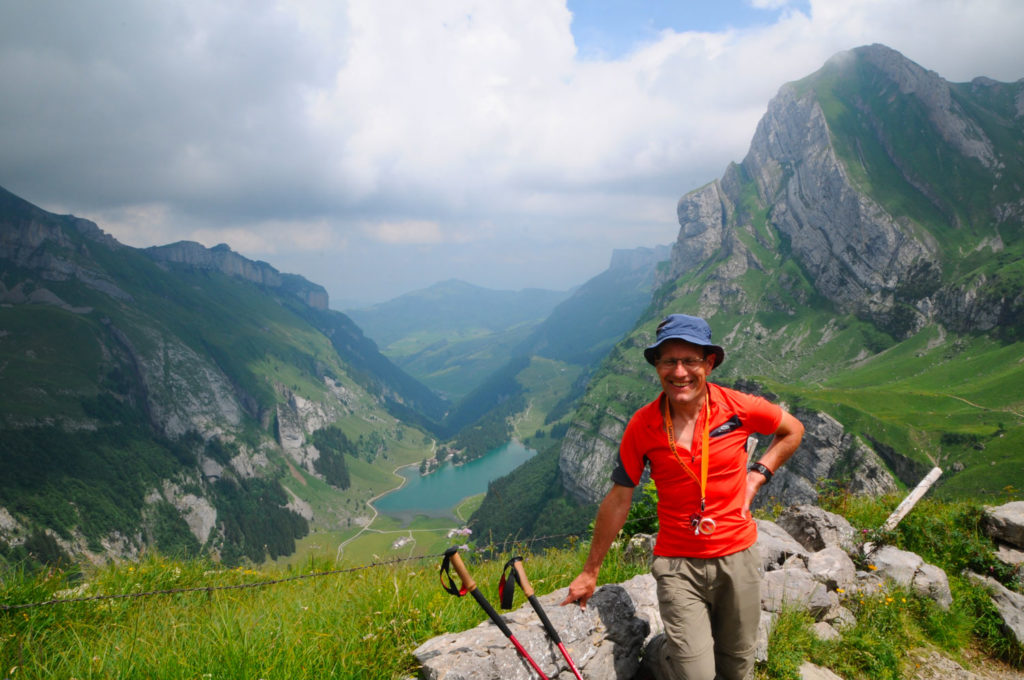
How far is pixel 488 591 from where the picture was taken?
6.53 metres

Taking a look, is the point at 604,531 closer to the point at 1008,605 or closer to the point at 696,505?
the point at 696,505

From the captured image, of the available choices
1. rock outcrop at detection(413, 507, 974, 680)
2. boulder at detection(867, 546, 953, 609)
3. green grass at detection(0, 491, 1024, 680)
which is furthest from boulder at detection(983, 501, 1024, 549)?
rock outcrop at detection(413, 507, 974, 680)

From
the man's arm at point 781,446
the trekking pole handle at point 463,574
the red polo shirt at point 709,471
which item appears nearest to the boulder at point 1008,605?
the man's arm at point 781,446

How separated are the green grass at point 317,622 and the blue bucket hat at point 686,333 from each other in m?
3.80

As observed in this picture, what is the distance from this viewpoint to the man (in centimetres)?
495

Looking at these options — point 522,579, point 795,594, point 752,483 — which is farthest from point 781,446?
point 522,579

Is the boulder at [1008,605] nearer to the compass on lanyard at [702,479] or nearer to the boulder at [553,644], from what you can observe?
the boulder at [553,644]

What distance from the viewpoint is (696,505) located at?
16.8 feet

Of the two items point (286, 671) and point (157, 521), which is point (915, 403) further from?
point (157, 521)

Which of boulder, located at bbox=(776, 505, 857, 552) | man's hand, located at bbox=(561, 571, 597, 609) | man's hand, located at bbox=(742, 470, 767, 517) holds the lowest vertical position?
boulder, located at bbox=(776, 505, 857, 552)

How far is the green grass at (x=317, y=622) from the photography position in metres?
4.39

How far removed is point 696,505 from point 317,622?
4.18 m

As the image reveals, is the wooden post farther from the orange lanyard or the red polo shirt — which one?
the orange lanyard

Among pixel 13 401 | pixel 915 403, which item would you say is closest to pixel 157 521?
pixel 13 401
